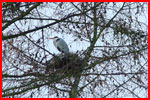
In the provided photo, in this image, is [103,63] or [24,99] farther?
[103,63]

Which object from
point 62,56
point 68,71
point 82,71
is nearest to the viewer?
point 68,71

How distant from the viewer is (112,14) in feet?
19.8

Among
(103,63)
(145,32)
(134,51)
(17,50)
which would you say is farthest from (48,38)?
(145,32)

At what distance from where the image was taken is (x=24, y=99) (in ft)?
16.5

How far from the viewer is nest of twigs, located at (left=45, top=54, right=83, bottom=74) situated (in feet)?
16.3

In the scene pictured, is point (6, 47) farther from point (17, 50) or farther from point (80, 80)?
point (80, 80)

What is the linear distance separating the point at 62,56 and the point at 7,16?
107 centimetres

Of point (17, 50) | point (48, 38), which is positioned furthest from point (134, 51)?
point (17, 50)

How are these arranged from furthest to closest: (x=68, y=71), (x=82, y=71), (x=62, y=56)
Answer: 1. (x=62, y=56)
2. (x=82, y=71)
3. (x=68, y=71)

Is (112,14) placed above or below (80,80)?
above

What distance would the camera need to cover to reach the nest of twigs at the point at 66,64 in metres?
4.97

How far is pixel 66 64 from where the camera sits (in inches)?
210

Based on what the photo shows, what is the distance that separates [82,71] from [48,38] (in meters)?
0.65

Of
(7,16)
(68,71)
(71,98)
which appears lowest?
(71,98)
